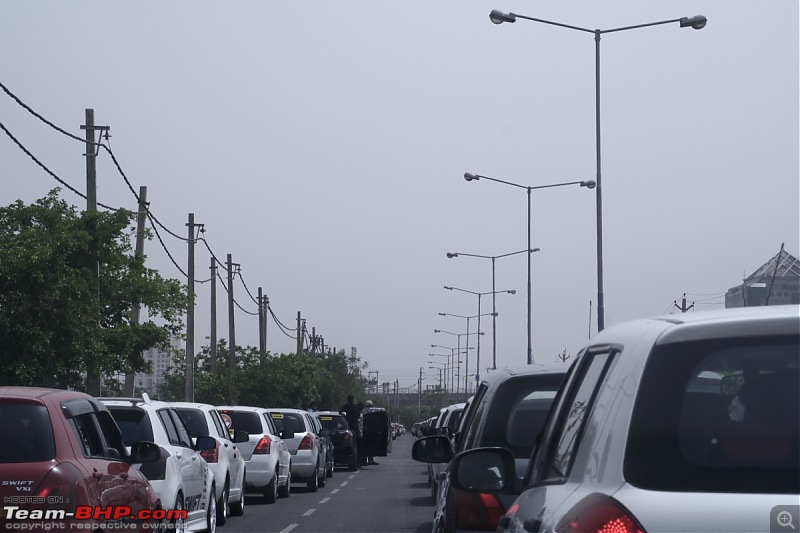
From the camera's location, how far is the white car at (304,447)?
2508 centimetres

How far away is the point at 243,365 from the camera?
2665 inches

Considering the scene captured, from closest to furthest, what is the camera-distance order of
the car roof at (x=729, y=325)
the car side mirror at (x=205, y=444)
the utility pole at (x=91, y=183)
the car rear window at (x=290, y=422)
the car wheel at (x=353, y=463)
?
the car roof at (x=729, y=325)
the car side mirror at (x=205, y=444)
the car rear window at (x=290, y=422)
the utility pole at (x=91, y=183)
the car wheel at (x=353, y=463)

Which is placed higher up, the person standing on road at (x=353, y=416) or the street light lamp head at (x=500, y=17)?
the street light lamp head at (x=500, y=17)

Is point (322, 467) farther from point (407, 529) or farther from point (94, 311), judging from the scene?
point (407, 529)

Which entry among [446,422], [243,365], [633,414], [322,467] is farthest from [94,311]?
[243,365]

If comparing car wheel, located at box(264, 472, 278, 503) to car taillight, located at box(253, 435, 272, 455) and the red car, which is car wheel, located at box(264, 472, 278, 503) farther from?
the red car

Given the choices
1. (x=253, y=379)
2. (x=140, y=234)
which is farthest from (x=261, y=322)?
(x=140, y=234)

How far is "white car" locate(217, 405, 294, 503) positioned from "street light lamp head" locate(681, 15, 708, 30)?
12151mm

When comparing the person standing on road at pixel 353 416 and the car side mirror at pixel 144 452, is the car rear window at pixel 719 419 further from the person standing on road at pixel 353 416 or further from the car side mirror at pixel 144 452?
the person standing on road at pixel 353 416

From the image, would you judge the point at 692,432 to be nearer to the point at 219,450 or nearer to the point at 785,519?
the point at 785,519

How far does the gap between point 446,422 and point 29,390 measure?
635 inches

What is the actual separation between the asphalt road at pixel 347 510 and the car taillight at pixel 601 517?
12767 mm

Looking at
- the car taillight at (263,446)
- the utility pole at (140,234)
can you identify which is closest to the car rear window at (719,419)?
the car taillight at (263,446)

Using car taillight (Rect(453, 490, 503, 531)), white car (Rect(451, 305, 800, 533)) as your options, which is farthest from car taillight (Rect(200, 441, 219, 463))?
white car (Rect(451, 305, 800, 533))
